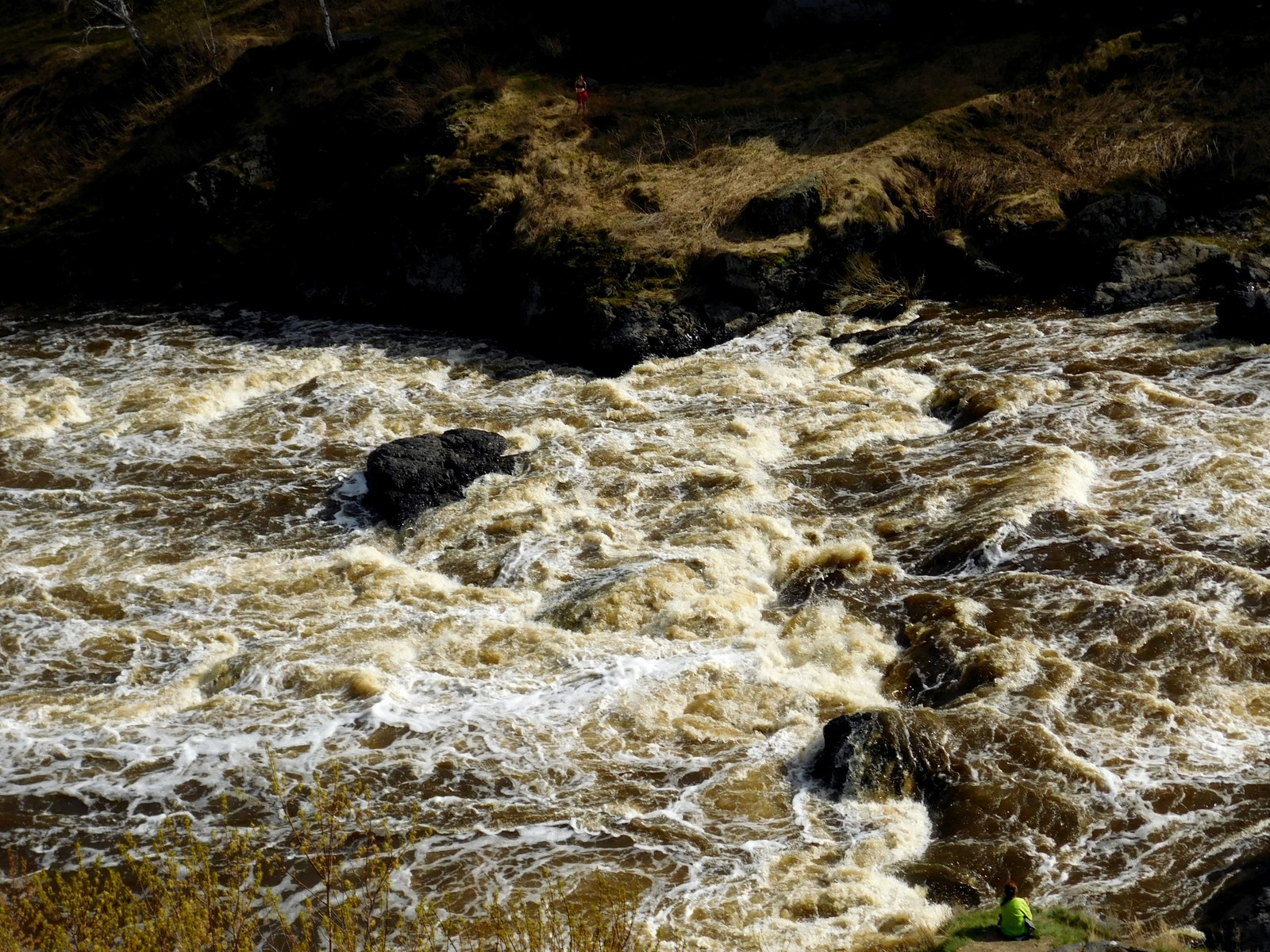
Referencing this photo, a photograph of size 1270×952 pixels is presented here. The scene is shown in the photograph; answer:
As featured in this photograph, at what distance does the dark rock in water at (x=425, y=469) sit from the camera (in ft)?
53.4

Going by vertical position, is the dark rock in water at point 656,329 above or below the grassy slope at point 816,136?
below

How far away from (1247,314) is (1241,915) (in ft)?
43.9

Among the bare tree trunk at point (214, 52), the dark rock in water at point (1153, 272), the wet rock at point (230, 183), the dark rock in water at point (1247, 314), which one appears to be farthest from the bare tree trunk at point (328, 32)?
the dark rock in water at point (1247, 314)

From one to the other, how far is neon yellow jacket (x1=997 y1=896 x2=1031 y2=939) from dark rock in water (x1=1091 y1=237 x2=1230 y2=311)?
15.5 metres

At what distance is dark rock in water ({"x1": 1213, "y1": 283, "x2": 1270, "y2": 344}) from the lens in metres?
18.6

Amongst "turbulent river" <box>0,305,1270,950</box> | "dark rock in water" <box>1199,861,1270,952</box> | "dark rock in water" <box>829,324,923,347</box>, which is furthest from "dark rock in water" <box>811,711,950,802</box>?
"dark rock in water" <box>829,324,923,347</box>

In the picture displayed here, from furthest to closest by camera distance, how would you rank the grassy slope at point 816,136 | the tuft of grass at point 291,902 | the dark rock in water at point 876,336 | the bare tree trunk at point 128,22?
the bare tree trunk at point 128,22
the grassy slope at point 816,136
the dark rock in water at point 876,336
the tuft of grass at point 291,902

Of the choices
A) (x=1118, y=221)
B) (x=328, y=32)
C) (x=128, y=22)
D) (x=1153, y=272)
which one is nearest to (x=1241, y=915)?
(x=1153, y=272)

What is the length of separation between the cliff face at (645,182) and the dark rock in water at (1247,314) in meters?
1.29

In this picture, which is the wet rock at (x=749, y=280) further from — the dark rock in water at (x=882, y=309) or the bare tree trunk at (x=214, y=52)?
the bare tree trunk at (x=214, y=52)

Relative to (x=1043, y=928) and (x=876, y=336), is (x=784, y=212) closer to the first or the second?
(x=876, y=336)

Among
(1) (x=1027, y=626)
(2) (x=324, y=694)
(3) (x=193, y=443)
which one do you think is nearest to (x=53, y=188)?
(3) (x=193, y=443)

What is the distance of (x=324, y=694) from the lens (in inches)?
484

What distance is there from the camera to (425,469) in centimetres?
1667
